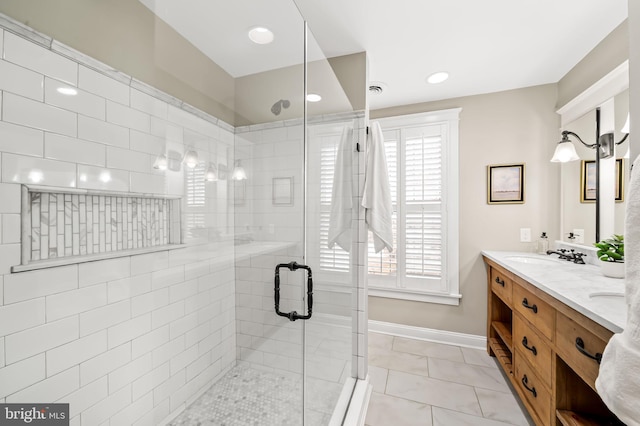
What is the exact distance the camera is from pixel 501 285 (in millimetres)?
2045

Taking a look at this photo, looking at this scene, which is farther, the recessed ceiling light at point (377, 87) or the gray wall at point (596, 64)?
the recessed ceiling light at point (377, 87)

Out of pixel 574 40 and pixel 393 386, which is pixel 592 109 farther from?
pixel 393 386

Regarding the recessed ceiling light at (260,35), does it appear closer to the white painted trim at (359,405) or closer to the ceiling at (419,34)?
the ceiling at (419,34)

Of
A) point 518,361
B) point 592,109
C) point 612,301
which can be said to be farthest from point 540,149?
point 518,361

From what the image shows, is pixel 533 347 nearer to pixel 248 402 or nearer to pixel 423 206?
pixel 423 206

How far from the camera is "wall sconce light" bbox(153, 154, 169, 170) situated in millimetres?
775

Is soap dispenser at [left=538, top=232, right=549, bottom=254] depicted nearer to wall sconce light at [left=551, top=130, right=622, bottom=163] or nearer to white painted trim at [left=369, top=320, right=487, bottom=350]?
wall sconce light at [left=551, top=130, right=622, bottom=163]

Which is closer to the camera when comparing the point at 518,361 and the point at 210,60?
the point at 210,60

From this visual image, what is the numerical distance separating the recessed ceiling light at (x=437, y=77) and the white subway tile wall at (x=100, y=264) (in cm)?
190

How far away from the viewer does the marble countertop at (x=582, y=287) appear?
93cm

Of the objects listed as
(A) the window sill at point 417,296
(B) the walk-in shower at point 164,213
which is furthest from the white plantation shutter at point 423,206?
(B) the walk-in shower at point 164,213

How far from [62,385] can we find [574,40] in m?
2.90

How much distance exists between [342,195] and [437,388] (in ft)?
5.05

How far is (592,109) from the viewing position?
1849mm
